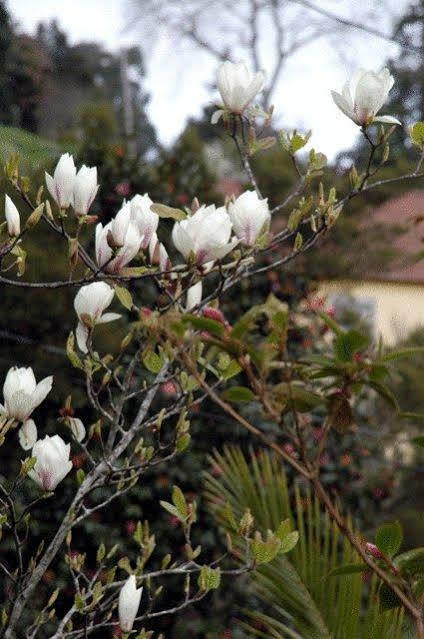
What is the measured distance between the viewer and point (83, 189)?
1.00 m

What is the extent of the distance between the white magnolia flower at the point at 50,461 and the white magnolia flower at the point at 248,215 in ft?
1.06

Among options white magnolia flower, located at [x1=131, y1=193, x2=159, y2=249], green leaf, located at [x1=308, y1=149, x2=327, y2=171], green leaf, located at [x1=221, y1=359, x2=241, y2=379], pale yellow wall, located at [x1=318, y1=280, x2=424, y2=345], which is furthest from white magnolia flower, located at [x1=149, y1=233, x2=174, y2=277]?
pale yellow wall, located at [x1=318, y1=280, x2=424, y2=345]

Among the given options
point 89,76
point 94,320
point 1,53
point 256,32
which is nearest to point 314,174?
point 94,320

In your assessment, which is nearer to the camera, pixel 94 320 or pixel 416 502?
pixel 94 320

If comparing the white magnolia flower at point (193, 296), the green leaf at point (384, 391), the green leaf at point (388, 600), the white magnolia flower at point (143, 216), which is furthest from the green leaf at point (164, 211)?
the green leaf at point (388, 600)

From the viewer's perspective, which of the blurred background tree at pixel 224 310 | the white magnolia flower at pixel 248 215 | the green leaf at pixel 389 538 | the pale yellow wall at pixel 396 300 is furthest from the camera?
the pale yellow wall at pixel 396 300

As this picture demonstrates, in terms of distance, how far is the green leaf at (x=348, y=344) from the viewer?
0.79 m

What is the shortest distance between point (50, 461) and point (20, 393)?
0.29ft

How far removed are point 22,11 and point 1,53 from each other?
2232 mm

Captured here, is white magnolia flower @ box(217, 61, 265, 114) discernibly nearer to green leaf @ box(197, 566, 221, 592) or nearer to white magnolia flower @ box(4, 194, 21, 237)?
white magnolia flower @ box(4, 194, 21, 237)

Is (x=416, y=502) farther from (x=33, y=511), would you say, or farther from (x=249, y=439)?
(x=33, y=511)

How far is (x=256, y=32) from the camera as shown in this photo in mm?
13766

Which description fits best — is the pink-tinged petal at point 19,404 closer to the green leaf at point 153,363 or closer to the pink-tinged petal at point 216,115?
the green leaf at point 153,363

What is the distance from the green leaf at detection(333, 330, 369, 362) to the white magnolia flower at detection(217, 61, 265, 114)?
0.47 meters
